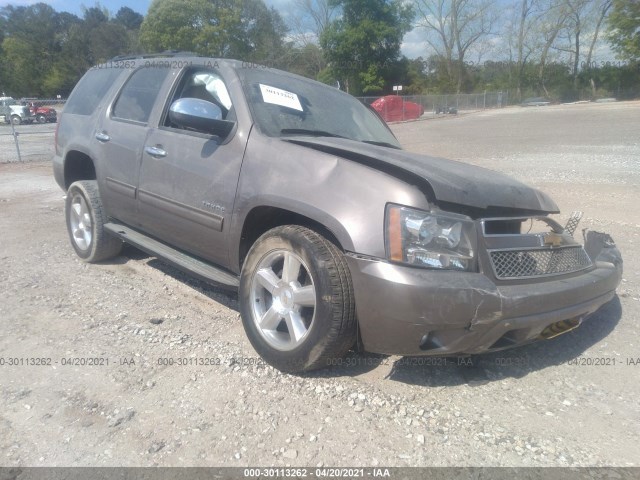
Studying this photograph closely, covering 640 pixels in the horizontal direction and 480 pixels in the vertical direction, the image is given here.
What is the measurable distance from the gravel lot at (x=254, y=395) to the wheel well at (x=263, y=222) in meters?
0.66

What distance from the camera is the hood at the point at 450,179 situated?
8.51 ft

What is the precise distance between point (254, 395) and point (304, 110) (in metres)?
1.97

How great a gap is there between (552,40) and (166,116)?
69058 mm

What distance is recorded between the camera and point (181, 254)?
3.82 metres

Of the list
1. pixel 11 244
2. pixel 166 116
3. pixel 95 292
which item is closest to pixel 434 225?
pixel 166 116

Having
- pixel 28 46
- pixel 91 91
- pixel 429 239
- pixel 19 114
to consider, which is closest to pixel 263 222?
pixel 429 239

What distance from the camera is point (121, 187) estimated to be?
13.9ft

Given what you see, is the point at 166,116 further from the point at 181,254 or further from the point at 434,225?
the point at 434,225

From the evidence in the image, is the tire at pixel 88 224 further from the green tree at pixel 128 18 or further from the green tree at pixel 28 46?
the green tree at pixel 128 18

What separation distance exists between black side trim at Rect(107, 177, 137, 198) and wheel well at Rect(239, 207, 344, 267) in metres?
1.29

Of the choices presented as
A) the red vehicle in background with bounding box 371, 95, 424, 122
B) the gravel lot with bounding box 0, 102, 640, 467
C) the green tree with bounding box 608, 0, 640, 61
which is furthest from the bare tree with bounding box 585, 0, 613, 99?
the gravel lot with bounding box 0, 102, 640, 467

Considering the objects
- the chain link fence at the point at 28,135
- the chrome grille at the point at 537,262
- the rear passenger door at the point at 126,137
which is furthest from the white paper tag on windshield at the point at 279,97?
the chain link fence at the point at 28,135

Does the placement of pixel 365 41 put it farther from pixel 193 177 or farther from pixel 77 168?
pixel 193 177

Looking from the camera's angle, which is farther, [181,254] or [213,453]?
[181,254]
